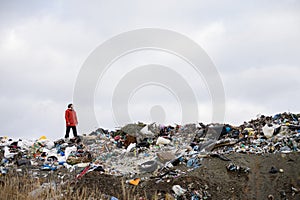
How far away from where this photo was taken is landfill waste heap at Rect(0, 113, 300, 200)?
22.0 ft

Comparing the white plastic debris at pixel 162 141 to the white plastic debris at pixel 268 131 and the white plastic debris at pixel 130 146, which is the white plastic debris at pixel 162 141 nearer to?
the white plastic debris at pixel 130 146

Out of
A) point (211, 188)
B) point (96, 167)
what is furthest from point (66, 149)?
point (211, 188)

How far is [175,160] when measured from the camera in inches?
305

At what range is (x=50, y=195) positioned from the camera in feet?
19.1

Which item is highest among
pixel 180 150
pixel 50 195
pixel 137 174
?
pixel 180 150

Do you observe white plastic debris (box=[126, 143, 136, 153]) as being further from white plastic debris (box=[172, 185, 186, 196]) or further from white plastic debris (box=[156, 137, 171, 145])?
white plastic debris (box=[172, 185, 186, 196])

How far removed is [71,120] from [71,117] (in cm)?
10

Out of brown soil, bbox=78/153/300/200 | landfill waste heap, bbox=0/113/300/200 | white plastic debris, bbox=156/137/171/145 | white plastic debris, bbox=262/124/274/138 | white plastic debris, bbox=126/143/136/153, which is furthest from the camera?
white plastic debris, bbox=156/137/171/145

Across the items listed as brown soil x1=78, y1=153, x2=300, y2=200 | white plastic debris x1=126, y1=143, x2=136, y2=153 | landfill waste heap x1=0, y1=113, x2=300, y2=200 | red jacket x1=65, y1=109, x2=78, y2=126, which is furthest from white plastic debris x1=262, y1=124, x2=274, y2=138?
red jacket x1=65, y1=109, x2=78, y2=126

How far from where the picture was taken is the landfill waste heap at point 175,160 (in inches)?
264

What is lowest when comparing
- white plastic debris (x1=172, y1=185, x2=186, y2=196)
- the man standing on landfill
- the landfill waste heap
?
white plastic debris (x1=172, y1=185, x2=186, y2=196)

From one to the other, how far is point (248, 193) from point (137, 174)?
2.31 metres

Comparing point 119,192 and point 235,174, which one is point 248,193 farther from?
point 119,192

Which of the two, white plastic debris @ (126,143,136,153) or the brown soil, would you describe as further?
white plastic debris @ (126,143,136,153)
